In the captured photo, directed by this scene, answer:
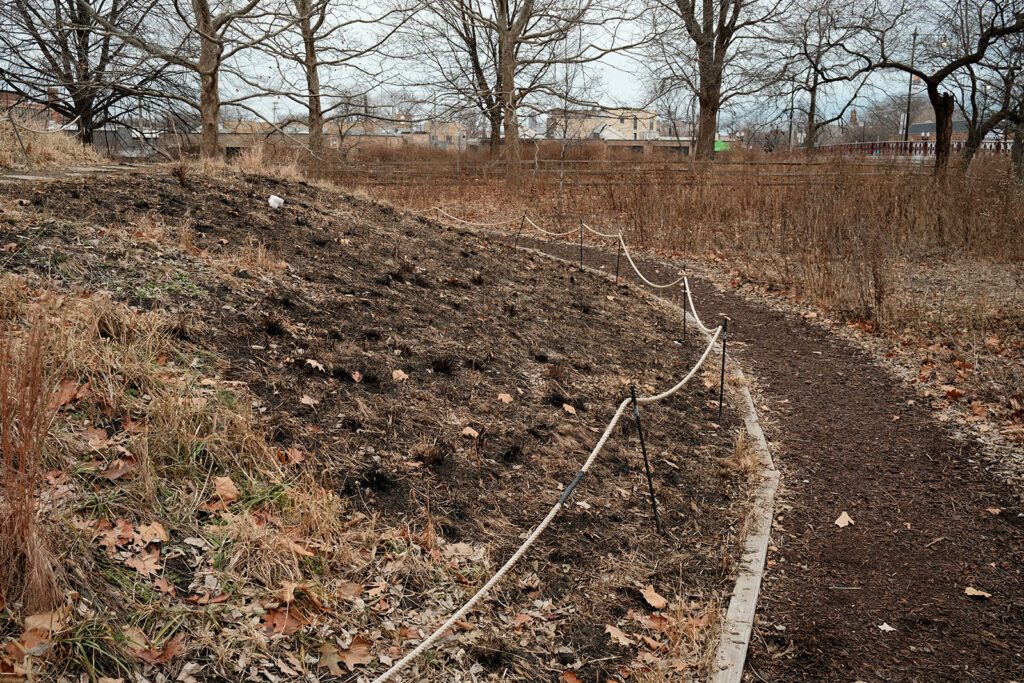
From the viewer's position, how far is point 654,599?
378cm

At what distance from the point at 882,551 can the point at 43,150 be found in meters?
10.9

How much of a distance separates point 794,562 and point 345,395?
2951mm

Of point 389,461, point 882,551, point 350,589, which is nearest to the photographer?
point 350,589

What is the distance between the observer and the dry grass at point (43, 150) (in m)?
9.16

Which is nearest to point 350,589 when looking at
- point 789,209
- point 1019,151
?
point 789,209

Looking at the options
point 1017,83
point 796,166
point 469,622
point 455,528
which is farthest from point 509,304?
point 796,166

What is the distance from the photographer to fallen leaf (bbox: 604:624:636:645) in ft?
11.3

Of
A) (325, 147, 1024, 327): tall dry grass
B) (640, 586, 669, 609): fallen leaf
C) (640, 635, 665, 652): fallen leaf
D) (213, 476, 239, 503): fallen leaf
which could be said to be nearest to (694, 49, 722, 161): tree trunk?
(325, 147, 1024, 327): tall dry grass

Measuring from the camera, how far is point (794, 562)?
4.37 m

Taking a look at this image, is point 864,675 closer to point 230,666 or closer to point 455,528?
point 455,528

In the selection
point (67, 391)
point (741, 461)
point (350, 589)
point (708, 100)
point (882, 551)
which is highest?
point (708, 100)

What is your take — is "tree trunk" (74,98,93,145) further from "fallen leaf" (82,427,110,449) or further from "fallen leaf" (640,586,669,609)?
"fallen leaf" (640,586,669,609)

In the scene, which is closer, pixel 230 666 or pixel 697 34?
pixel 230 666

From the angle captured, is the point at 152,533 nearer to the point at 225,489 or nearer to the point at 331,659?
the point at 225,489
